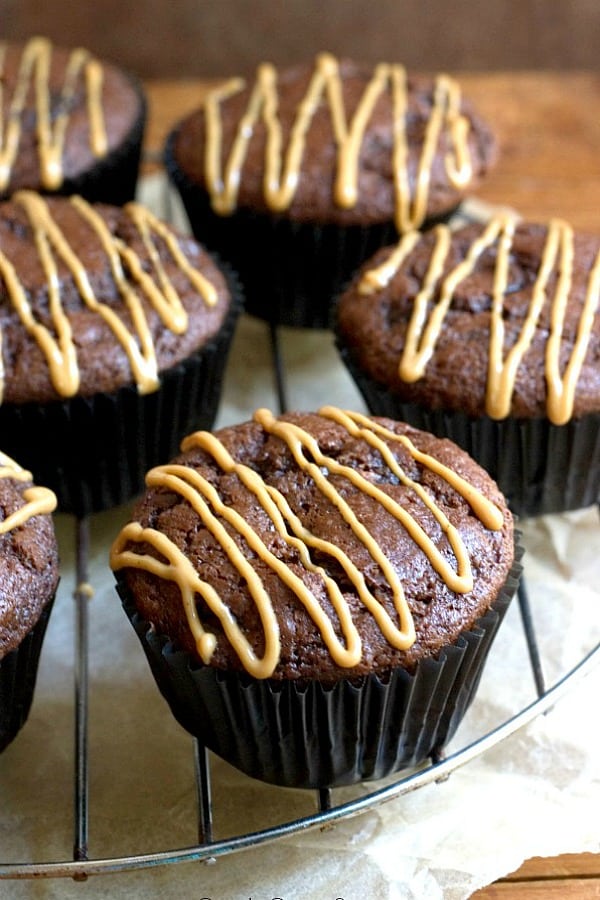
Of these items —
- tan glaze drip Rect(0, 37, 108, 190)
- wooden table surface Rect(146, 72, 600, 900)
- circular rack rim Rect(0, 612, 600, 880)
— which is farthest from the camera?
wooden table surface Rect(146, 72, 600, 900)

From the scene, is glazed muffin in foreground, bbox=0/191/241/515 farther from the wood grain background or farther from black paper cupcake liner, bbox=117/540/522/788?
the wood grain background

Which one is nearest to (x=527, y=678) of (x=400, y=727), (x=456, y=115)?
(x=400, y=727)

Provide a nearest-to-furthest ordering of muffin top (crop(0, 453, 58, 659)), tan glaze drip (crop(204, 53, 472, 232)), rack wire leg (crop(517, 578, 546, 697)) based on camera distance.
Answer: muffin top (crop(0, 453, 58, 659)) → rack wire leg (crop(517, 578, 546, 697)) → tan glaze drip (crop(204, 53, 472, 232))

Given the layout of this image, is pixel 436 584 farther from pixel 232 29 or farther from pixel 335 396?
pixel 232 29

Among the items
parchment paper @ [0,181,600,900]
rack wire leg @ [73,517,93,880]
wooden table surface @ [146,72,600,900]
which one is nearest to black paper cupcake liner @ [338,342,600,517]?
parchment paper @ [0,181,600,900]

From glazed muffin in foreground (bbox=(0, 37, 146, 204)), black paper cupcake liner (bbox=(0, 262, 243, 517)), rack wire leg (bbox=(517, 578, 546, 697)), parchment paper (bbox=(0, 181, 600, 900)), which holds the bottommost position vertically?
parchment paper (bbox=(0, 181, 600, 900))
